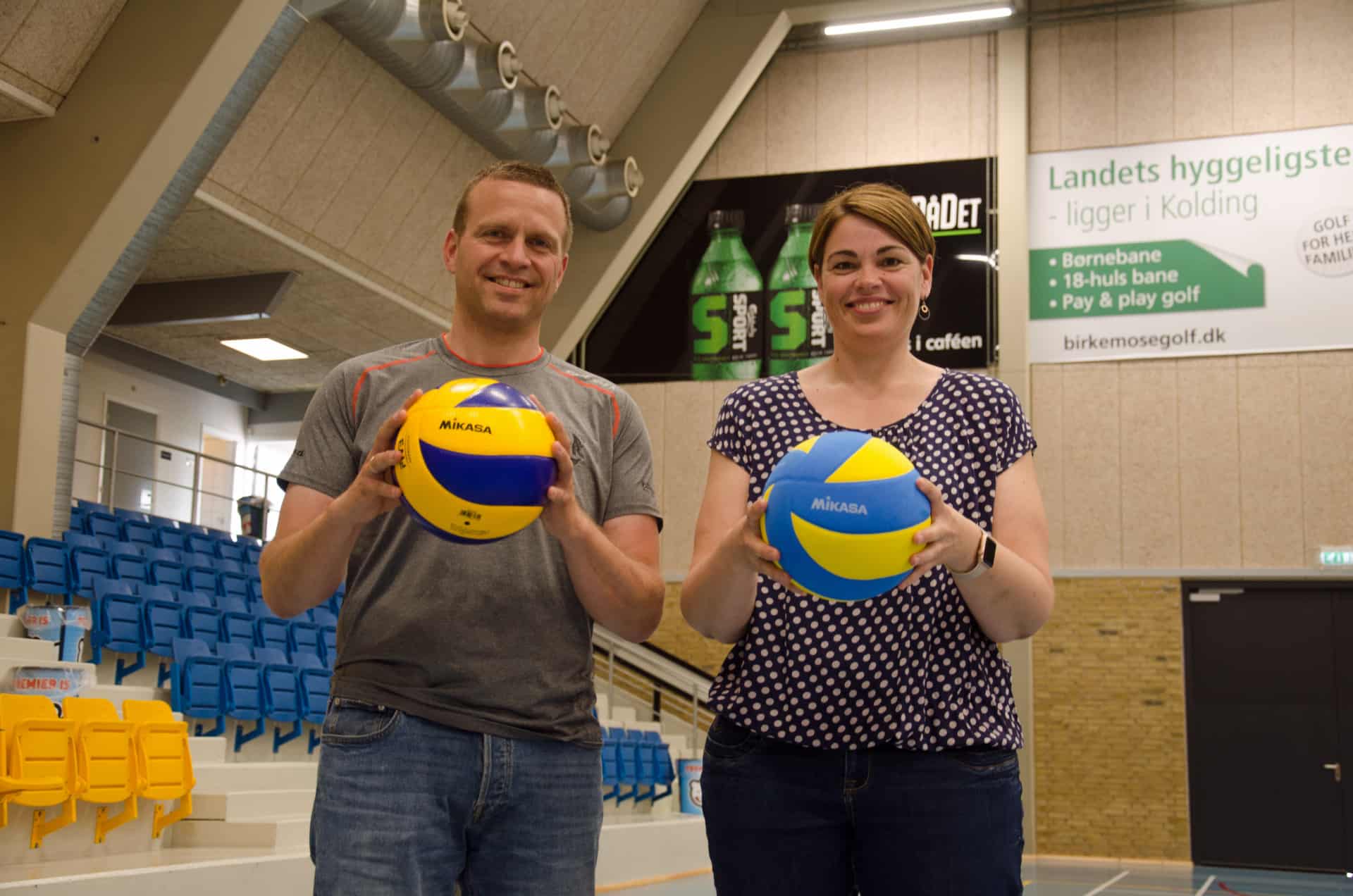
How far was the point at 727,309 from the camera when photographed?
18.0 metres

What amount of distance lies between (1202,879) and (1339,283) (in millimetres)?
7427

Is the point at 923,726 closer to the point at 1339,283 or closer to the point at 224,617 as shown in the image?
the point at 224,617

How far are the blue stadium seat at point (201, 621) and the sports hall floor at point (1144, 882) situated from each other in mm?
3543

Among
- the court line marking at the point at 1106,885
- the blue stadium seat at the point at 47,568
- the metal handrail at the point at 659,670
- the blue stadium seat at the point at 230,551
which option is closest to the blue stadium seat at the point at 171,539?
the blue stadium seat at the point at 230,551

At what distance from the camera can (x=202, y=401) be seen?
19438 millimetres

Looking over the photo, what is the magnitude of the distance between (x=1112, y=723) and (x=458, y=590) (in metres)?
15.2

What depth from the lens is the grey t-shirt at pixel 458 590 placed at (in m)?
2.33

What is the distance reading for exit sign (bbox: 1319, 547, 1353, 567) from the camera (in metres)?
15.6

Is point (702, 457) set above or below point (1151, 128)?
below

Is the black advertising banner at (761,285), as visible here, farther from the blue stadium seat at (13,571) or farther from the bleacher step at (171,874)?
the bleacher step at (171,874)

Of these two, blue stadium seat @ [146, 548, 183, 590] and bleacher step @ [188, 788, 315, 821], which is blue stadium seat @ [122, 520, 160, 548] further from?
bleacher step @ [188, 788, 315, 821]

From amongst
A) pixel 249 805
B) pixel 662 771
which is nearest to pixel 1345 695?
pixel 662 771

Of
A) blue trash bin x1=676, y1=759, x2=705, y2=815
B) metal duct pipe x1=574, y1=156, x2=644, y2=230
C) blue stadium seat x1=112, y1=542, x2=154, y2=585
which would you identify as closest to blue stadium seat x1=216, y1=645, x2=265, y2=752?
blue stadium seat x1=112, y1=542, x2=154, y2=585

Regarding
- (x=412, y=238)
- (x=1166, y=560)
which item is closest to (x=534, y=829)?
(x=412, y=238)
